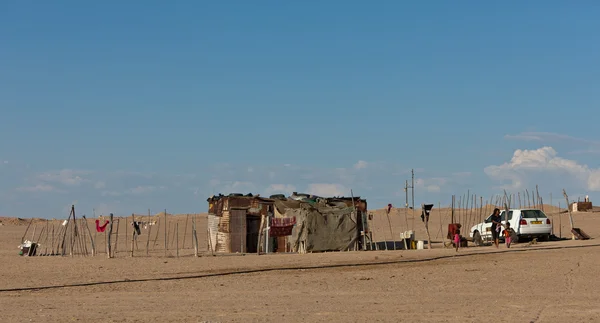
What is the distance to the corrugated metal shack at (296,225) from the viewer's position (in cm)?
3509

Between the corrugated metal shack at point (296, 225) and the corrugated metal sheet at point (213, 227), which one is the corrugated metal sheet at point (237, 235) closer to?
the corrugated metal shack at point (296, 225)

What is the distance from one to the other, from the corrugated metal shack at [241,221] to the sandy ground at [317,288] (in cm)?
518

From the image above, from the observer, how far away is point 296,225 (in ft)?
116

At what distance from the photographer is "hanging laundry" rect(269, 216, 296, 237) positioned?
3447 centimetres

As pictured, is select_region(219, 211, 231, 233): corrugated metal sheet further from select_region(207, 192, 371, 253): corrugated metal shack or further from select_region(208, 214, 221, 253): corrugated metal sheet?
select_region(208, 214, 221, 253): corrugated metal sheet

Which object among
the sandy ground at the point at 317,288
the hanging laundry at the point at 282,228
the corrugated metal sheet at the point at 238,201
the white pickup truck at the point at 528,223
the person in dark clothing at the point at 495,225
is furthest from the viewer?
the corrugated metal sheet at the point at 238,201

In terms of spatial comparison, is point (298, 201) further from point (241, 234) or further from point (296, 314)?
point (296, 314)

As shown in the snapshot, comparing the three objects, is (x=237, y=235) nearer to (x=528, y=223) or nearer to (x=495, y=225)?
(x=495, y=225)

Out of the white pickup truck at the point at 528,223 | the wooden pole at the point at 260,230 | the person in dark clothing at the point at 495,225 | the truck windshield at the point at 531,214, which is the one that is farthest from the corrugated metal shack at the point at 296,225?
the truck windshield at the point at 531,214

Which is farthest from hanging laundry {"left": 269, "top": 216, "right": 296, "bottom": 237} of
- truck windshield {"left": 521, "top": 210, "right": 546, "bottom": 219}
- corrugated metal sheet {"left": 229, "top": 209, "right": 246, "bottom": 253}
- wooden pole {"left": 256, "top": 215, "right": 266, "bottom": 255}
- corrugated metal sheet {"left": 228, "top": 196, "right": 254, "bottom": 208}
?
truck windshield {"left": 521, "top": 210, "right": 546, "bottom": 219}

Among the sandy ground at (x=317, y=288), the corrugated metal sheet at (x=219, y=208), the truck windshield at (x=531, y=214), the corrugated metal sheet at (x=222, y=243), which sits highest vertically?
the corrugated metal sheet at (x=219, y=208)

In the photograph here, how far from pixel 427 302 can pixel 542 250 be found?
1524 centimetres

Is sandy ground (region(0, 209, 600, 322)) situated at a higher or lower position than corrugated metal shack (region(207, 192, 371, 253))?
lower

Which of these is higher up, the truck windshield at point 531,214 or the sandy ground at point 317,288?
the truck windshield at point 531,214
